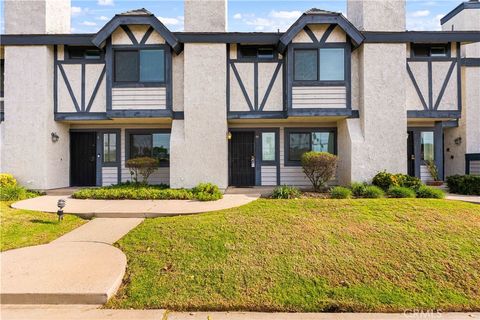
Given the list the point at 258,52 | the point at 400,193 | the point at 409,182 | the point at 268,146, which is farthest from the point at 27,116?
the point at 409,182

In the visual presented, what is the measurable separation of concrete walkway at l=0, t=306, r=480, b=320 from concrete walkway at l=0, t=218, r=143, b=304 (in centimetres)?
15

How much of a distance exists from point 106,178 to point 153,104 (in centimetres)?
423

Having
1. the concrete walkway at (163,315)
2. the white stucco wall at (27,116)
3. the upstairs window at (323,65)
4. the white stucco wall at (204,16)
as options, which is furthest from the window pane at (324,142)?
the white stucco wall at (27,116)

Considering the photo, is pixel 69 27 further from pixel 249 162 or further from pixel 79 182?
pixel 249 162

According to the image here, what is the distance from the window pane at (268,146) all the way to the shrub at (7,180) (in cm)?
965

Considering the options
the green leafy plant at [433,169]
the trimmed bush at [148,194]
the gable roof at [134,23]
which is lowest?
the trimmed bush at [148,194]

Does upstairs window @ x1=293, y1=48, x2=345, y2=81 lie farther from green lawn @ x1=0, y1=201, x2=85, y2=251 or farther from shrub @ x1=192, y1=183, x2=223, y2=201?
green lawn @ x1=0, y1=201, x2=85, y2=251

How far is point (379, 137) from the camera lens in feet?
36.0

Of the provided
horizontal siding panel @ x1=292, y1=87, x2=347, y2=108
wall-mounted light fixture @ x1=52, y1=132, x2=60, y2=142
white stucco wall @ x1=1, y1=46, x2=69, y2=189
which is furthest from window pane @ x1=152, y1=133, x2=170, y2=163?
horizontal siding panel @ x1=292, y1=87, x2=347, y2=108

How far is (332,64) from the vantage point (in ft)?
36.3

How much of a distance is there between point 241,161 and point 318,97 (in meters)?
4.20

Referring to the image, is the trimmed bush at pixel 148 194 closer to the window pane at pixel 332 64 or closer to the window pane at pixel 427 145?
the window pane at pixel 332 64

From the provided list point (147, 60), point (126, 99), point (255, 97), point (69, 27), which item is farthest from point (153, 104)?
point (69, 27)

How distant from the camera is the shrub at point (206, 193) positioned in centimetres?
927
